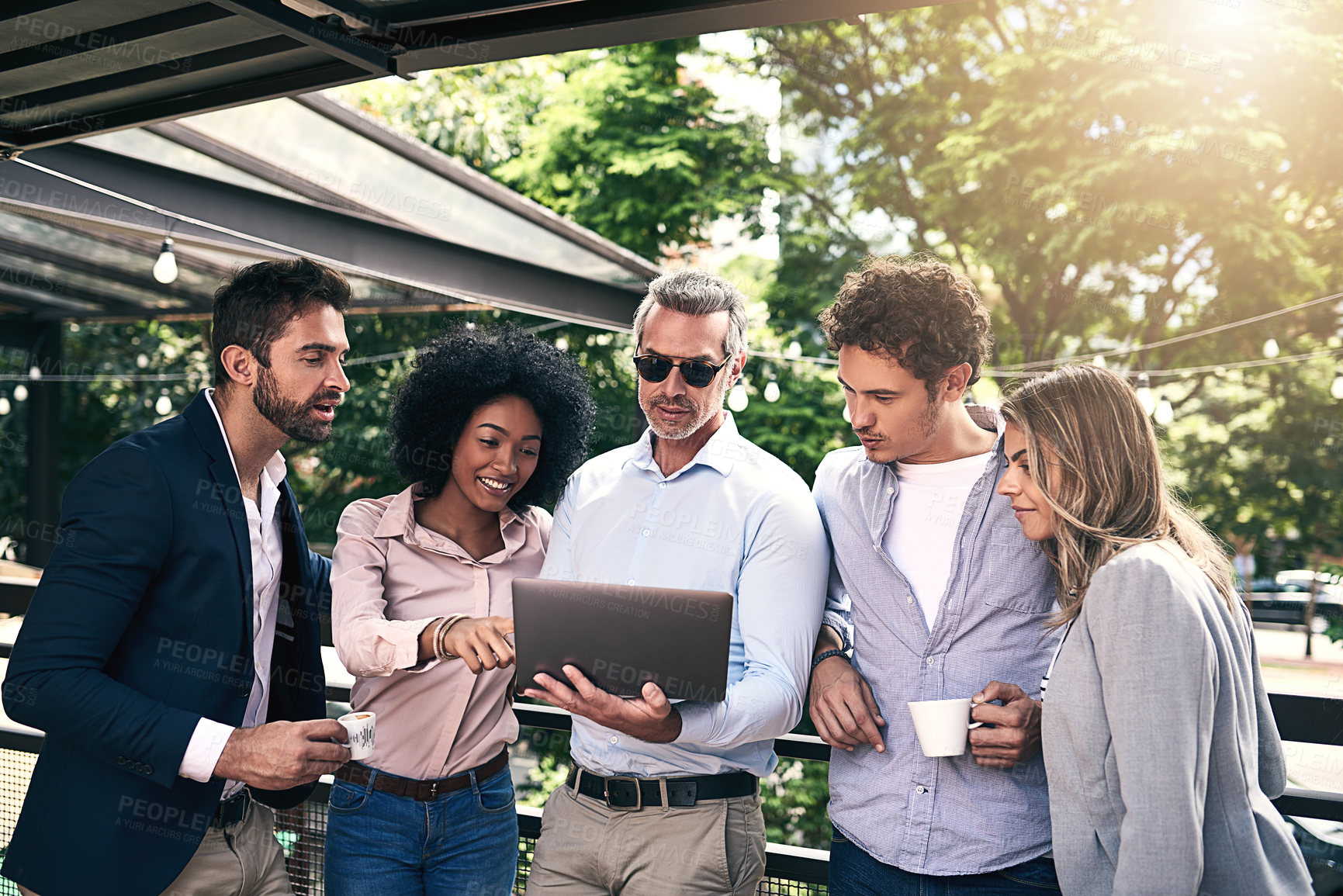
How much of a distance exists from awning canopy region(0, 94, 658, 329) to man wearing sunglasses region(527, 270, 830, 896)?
8.56 ft

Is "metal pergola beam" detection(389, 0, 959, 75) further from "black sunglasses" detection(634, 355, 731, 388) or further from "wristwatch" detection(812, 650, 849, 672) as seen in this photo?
"wristwatch" detection(812, 650, 849, 672)

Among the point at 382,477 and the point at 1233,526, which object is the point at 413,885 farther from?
the point at 1233,526

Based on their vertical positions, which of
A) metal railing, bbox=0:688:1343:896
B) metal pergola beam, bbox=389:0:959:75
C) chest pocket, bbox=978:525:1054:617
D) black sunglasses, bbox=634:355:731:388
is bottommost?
metal railing, bbox=0:688:1343:896

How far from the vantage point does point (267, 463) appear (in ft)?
7.40

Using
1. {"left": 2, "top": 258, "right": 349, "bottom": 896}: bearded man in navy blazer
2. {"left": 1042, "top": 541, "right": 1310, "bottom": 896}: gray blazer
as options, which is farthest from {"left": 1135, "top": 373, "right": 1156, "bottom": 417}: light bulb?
{"left": 2, "top": 258, "right": 349, "bottom": 896}: bearded man in navy blazer

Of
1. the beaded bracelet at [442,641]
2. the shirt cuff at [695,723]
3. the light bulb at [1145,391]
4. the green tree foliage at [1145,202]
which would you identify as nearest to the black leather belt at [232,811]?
the beaded bracelet at [442,641]

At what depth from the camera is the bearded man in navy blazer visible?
179 centimetres

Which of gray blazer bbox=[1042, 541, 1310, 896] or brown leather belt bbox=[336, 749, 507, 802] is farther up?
gray blazer bbox=[1042, 541, 1310, 896]

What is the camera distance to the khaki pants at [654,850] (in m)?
1.96

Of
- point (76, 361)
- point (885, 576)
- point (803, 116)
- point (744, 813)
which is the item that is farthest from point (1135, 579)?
point (76, 361)

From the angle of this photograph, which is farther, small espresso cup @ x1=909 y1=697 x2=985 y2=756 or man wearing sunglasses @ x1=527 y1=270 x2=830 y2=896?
man wearing sunglasses @ x1=527 y1=270 x2=830 y2=896

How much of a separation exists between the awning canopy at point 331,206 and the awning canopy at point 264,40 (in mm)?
1466

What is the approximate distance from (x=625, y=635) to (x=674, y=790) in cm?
45

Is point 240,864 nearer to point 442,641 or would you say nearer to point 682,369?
point 442,641
